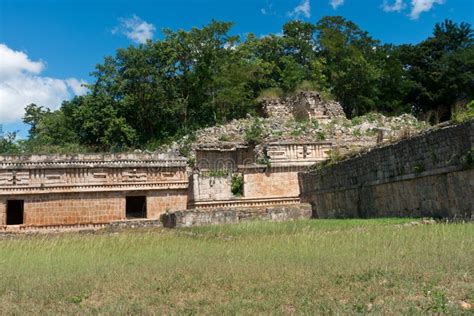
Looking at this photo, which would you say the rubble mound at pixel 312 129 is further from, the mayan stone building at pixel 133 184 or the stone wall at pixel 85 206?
the stone wall at pixel 85 206

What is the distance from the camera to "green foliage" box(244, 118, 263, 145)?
80.4ft

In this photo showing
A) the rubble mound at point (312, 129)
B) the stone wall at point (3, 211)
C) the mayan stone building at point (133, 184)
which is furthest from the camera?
the rubble mound at point (312, 129)

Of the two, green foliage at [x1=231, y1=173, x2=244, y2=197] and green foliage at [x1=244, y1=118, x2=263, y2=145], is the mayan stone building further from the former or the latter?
green foliage at [x1=244, y1=118, x2=263, y2=145]

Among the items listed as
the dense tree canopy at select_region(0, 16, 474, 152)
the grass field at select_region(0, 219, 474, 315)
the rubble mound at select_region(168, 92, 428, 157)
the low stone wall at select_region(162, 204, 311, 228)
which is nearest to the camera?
the grass field at select_region(0, 219, 474, 315)

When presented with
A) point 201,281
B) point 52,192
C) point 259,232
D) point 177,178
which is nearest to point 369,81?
point 177,178

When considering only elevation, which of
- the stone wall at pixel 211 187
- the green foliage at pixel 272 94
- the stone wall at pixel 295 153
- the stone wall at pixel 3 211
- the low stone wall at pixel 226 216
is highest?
the green foliage at pixel 272 94

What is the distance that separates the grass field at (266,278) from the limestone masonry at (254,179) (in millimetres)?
3548

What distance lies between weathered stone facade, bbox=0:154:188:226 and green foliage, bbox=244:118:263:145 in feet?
12.4

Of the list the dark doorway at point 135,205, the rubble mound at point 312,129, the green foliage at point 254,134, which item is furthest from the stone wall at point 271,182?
the dark doorway at point 135,205

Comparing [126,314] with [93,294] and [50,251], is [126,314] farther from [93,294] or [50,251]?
[50,251]

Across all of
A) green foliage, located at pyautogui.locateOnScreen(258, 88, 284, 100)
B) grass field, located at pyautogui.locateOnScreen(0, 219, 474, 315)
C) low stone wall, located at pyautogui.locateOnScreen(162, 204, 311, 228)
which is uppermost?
green foliage, located at pyautogui.locateOnScreen(258, 88, 284, 100)

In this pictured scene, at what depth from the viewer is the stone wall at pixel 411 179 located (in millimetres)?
10234

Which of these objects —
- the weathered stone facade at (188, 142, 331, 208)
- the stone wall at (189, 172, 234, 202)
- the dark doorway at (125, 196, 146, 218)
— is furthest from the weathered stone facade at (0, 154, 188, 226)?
the stone wall at (189, 172, 234, 202)

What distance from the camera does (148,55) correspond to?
3672 centimetres
